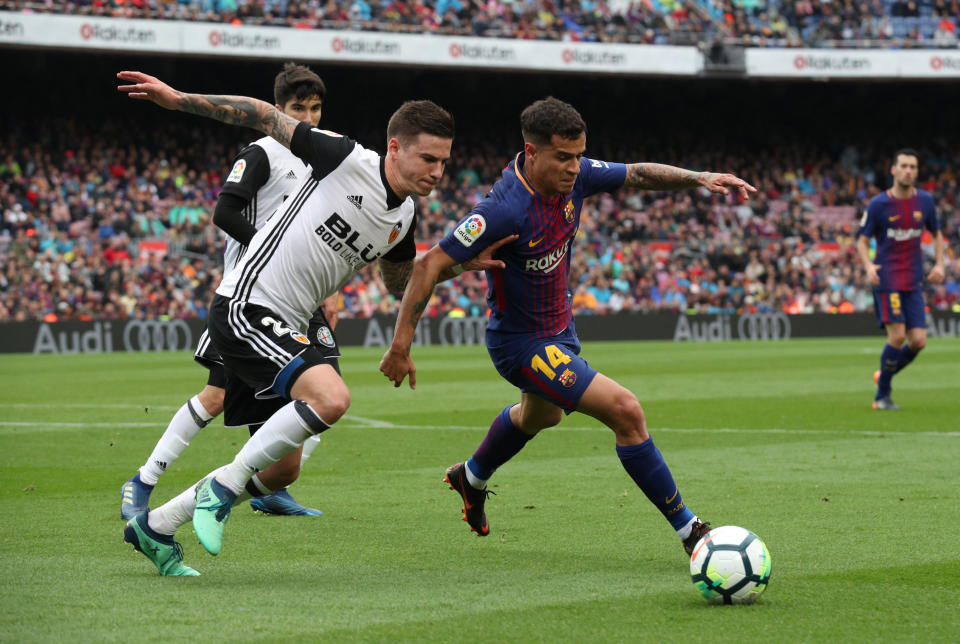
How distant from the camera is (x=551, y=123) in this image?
18.0ft

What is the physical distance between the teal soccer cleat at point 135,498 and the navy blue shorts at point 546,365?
211 centimetres

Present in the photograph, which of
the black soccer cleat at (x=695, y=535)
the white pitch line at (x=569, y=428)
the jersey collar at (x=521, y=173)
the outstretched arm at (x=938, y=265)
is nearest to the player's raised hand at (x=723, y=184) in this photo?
the jersey collar at (x=521, y=173)

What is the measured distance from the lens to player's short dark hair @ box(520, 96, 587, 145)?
5484 millimetres

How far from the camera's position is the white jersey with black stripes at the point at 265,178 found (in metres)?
6.64

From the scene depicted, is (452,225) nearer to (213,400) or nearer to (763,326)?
(763,326)

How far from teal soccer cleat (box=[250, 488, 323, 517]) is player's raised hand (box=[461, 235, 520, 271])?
82.3 inches

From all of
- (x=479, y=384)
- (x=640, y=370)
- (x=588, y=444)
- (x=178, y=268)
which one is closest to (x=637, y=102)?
(x=178, y=268)

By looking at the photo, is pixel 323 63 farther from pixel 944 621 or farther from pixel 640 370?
pixel 944 621

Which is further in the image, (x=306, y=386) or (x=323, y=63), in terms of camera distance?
(x=323, y=63)

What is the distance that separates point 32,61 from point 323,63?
24.3ft

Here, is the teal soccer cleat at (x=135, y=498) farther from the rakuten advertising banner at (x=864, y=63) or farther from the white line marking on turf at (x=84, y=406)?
Answer: the rakuten advertising banner at (x=864, y=63)

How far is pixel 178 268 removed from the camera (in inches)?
1151

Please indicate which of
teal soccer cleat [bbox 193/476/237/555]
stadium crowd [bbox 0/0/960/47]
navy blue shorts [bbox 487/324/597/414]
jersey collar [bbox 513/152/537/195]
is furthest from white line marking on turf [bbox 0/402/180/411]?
stadium crowd [bbox 0/0/960/47]

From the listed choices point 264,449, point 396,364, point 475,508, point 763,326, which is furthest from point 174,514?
point 763,326
